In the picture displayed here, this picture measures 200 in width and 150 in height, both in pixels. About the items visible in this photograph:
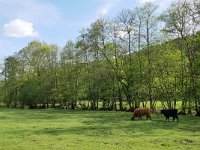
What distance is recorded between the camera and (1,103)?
124m

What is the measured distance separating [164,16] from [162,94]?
13506 mm

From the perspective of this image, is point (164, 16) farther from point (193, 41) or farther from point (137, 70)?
point (137, 70)

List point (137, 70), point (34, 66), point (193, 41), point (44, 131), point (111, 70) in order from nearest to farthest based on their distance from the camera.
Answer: point (44, 131) → point (193, 41) → point (137, 70) → point (111, 70) → point (34, 66)

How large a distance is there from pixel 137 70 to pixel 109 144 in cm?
4585

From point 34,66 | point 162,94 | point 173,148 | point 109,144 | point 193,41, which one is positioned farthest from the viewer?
point 34,66

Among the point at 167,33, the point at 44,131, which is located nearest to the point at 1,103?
the point at 167,33

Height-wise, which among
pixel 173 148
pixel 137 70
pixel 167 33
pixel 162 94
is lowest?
pixel 173 148

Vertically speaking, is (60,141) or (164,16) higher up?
(164,16)

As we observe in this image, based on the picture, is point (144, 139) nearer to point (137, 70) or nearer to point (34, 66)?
point (137, 70)

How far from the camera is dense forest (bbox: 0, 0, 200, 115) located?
54.2 meters

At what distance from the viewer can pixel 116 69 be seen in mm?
72375

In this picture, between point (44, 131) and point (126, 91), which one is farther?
point (126, 91)

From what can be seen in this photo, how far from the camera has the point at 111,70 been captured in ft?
242

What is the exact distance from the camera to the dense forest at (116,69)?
5422 centimetres
